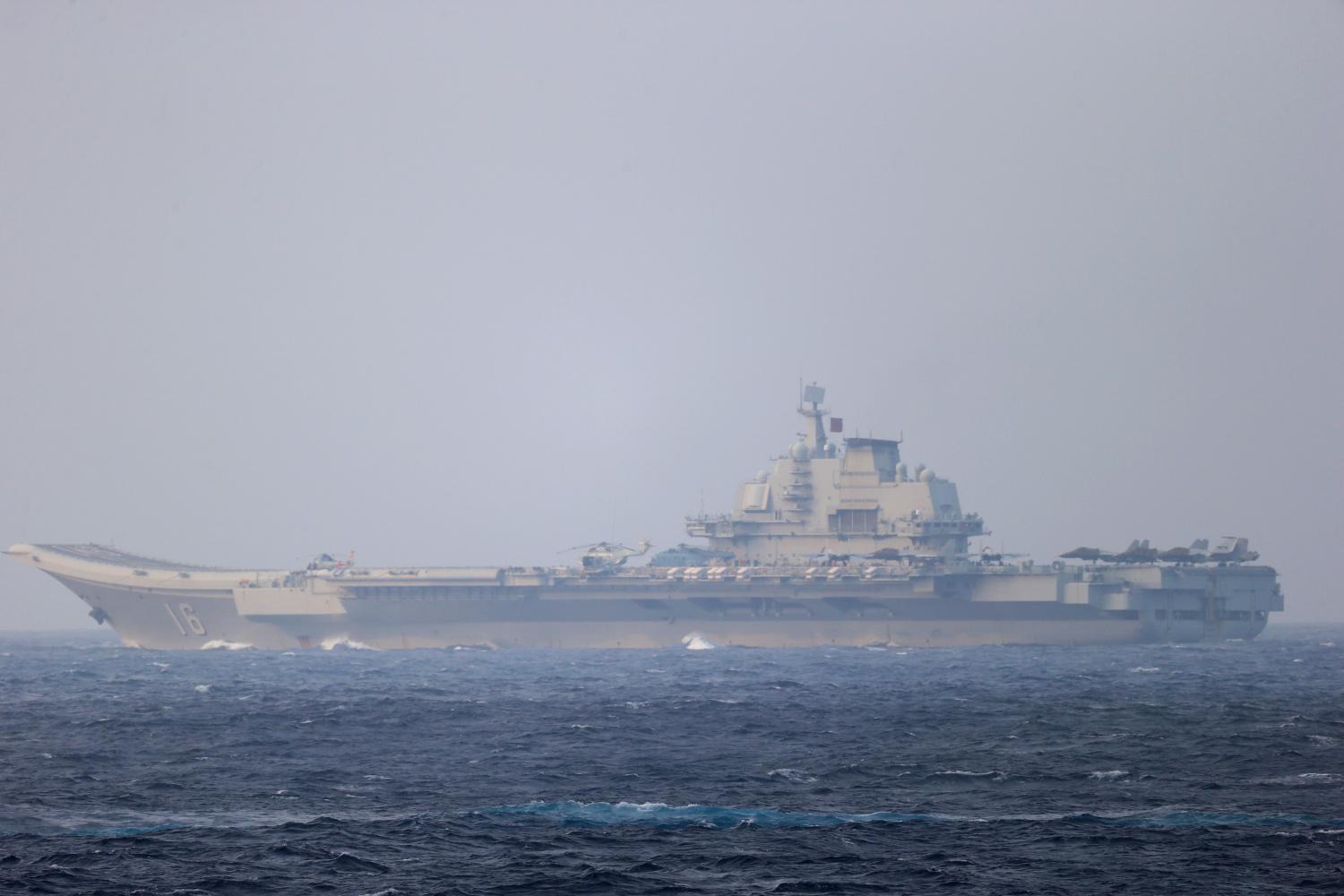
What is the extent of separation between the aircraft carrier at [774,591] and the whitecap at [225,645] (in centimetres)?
9

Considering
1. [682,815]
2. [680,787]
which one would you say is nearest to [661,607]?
[680,787]

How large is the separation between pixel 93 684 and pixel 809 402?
36160mm

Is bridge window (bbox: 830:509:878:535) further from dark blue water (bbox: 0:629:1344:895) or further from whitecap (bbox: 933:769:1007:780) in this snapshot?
whitecap (bbox: 933:769:1007:780)

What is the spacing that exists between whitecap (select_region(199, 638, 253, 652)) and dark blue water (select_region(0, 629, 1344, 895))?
68.0 feet

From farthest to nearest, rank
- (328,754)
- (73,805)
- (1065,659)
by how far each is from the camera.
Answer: (1065,659)
(328,754)
(73,805)

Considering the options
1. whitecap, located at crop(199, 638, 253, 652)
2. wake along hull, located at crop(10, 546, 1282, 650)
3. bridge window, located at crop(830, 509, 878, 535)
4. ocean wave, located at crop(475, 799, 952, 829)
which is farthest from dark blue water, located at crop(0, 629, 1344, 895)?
bridge window, located at crop(830, 509, 878, 535)

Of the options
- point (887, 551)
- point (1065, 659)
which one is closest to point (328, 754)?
point (1065, 659)

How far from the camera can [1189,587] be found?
2463 inches

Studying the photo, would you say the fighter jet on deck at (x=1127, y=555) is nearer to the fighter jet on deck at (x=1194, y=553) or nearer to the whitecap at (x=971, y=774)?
the fighter jet on deck at (x=1194, y=553)

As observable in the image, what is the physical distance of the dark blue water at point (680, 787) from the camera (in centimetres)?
1827

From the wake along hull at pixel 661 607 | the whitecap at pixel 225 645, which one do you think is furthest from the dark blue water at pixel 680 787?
the whitecap at pixel 225 645

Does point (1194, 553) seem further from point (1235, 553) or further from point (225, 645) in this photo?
point (225, 645)

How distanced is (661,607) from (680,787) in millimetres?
39399

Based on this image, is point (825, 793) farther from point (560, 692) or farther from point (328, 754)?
point (560, 692)
